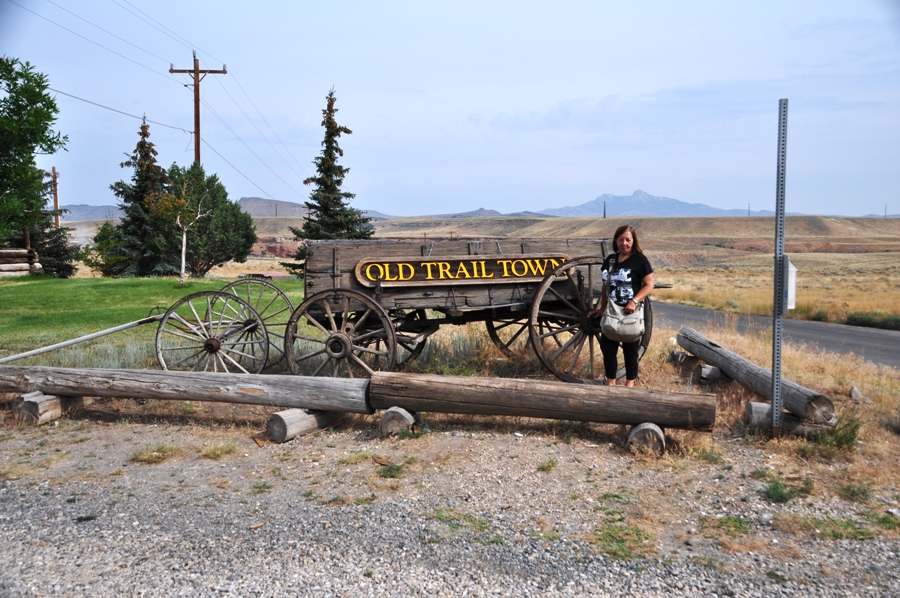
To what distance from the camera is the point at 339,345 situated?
7.75m

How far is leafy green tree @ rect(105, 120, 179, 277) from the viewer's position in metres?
36.2

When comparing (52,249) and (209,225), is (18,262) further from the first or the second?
(209,225)

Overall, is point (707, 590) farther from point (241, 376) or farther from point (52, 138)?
point (52, 138)

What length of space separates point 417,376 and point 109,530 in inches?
117

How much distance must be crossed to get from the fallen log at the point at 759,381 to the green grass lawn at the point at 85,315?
685 centimetres

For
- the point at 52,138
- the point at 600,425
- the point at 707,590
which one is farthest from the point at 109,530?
the point at 52,138

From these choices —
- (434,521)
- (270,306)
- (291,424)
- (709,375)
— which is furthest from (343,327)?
(709,375)

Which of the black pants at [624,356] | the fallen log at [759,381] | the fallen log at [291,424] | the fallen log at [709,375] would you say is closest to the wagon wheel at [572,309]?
the black pants at [624,356]

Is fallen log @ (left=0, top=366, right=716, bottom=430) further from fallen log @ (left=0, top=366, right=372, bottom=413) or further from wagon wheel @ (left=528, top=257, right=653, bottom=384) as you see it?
wagon wheel @ (left=528, top=257, right=653, bottom=384)

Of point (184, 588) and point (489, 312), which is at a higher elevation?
point (489, 312)

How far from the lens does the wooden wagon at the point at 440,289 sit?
25.3 ft

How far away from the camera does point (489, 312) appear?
8453 mm

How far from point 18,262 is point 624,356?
3176 cm

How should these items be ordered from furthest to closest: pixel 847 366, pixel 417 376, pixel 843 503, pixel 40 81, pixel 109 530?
pixel 40 81 < pixel 847 366 < pixel 417 376 < pixel 843 503 < pixel 109 530
